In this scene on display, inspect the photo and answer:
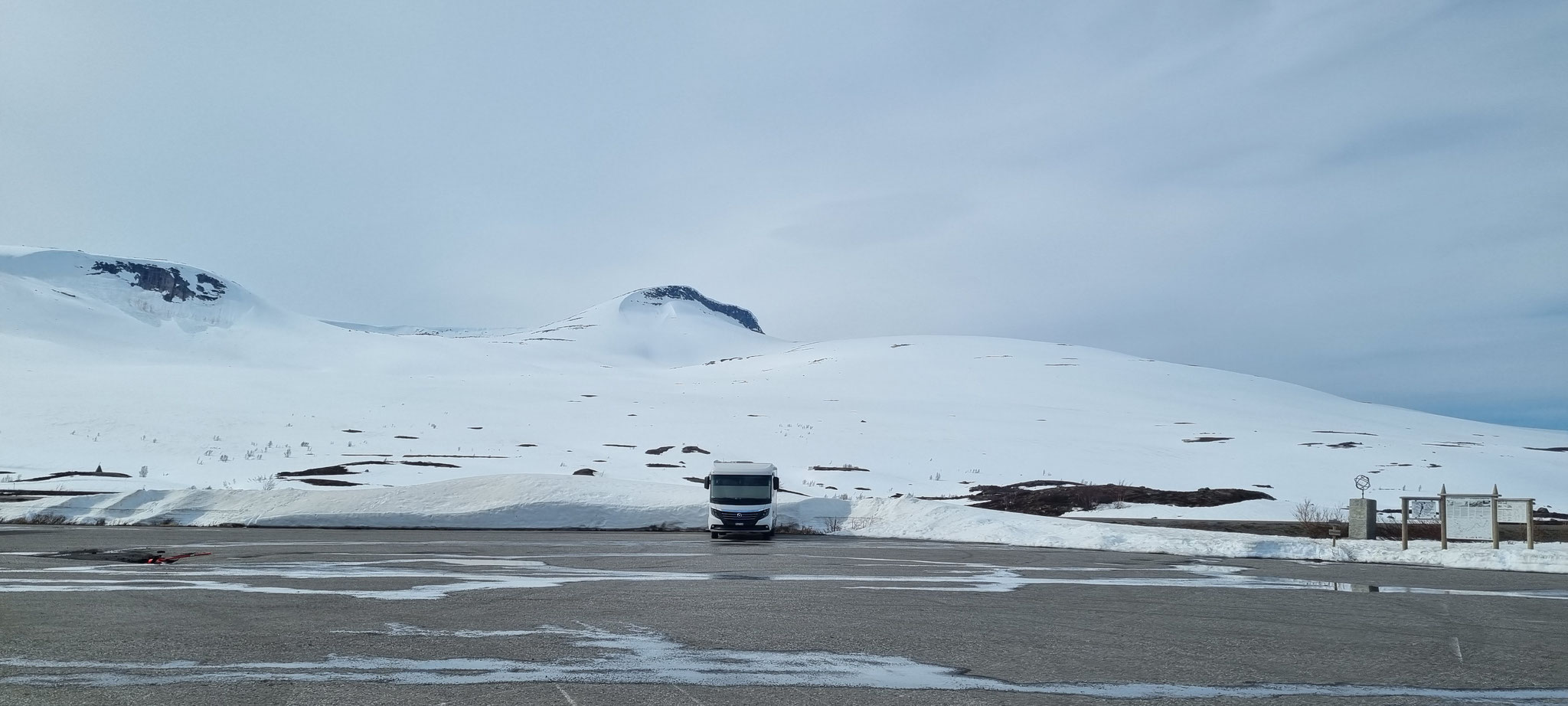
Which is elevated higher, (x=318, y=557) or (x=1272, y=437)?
(x=1272, y=437)

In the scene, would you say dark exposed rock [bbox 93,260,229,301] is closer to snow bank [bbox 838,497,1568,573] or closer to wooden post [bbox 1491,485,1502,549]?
snow bank [bbox 838,497,1568,573]

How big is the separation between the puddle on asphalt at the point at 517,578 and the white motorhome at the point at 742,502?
30.5ft

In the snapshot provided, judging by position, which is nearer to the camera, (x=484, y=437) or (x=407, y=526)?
(x=407, y=526)

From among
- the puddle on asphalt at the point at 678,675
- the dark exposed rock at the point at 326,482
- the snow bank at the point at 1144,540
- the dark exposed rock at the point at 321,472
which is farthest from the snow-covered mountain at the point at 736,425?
the puddle on asphalt at the point at 678,675

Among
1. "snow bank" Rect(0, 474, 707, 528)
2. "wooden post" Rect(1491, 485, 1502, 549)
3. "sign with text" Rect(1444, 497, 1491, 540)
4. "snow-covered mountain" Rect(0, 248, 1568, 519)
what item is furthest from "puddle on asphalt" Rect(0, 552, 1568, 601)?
"snow-covered mountain" Rect(0, 248, 1568, 519)

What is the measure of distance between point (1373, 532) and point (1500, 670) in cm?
1771

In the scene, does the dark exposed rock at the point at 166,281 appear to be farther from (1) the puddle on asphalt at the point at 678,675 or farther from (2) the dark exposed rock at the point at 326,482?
(1) the puddle on asphalt at the point at 678,675

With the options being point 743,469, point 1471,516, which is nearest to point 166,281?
point 743,469

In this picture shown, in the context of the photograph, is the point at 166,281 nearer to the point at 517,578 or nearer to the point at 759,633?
the point at 517,578

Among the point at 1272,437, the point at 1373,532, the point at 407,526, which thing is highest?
the point at 1272,437

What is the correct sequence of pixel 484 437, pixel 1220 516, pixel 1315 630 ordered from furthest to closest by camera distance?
pixel 484 437, pixel 1220 516, pixel 1315 630

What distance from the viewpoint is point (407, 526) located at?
29094mm

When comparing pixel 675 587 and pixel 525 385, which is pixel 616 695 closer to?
pixel 675 587

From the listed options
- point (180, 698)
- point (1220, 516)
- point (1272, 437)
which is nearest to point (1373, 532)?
point (1220, 516)
